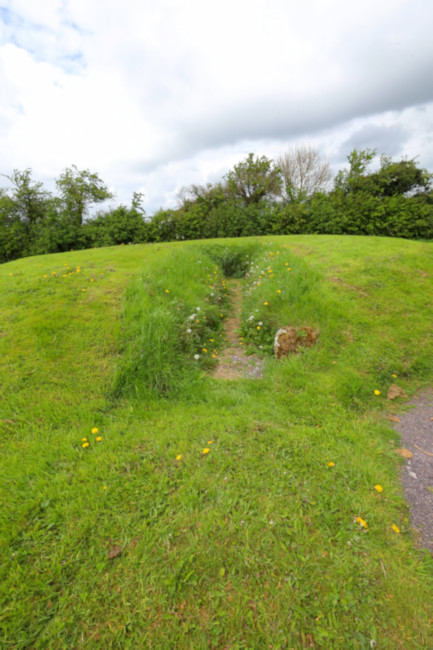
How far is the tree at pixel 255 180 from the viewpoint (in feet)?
77.5

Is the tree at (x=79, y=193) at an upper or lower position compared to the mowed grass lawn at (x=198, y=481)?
upper

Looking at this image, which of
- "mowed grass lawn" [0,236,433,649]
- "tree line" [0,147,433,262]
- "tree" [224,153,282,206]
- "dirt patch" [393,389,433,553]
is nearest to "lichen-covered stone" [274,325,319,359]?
"mowed grass lawn" [0,236,433,649]

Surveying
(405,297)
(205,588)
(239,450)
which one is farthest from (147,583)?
(405,297)

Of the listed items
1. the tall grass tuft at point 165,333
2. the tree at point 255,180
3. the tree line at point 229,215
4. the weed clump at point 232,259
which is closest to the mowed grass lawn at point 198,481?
the tall grass tuft at point 165,333

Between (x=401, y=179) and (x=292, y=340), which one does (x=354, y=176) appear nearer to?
(x=401, y=179)

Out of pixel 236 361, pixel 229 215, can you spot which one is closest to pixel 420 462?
pixel 236 361

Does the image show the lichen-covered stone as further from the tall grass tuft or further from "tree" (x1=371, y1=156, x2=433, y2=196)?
"tree" (x1=371, y1=156, x2=433, y2=196)

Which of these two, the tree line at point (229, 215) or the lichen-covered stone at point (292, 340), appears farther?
the tree line at point (229, 215)

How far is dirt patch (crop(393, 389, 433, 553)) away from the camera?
2005 millimetres

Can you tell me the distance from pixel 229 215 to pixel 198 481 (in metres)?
17.0

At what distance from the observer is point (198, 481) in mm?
2254

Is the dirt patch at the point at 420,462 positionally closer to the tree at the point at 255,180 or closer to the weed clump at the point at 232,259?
the weed clump at the point at 232,259

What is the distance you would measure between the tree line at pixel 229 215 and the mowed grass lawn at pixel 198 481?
12.8 m

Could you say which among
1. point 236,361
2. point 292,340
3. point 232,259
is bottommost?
point 236,361
